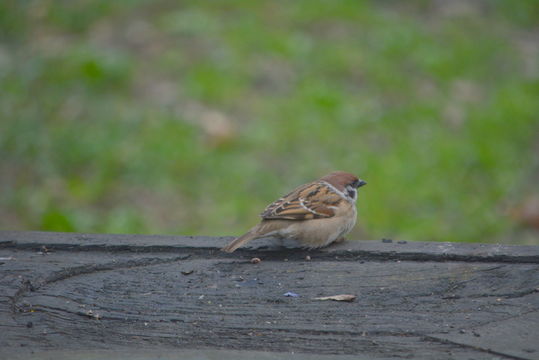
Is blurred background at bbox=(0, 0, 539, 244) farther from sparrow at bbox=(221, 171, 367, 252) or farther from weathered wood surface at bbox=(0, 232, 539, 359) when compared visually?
weathered wood surface at bbox=(0, 232, 539, 359)

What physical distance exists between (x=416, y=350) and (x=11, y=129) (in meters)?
5.14

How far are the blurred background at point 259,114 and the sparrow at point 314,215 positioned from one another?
1.60 m

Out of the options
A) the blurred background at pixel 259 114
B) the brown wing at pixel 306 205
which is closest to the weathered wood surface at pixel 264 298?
the brown wing at pixel 306 205

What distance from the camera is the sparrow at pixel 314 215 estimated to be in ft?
11.6

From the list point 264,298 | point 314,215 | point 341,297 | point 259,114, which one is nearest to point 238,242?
point 264,298

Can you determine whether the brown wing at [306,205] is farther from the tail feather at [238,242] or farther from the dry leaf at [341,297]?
the dry leaf at [341,297]

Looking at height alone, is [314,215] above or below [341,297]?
above

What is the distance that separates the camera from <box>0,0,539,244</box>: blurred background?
5941 mm

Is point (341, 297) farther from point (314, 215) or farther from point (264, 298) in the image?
point (314, 215)

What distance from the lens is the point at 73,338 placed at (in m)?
2.40

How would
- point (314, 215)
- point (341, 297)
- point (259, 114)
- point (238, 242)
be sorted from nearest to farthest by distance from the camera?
1. point (341, 297)
2. point (238, 242)
3. point (314, 215)
4. point (259, 114)

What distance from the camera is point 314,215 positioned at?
3865 mm

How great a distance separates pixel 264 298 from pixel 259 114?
Result: 4.43m

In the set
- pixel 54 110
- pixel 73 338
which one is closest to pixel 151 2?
pixel 54 110
